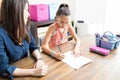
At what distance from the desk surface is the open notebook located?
0.12ft

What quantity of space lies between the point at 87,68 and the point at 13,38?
2.04 feet

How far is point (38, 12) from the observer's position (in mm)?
2518

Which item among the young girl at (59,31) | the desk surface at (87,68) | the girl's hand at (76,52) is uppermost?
the young girl at (59,31)

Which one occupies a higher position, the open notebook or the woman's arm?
the open notebook

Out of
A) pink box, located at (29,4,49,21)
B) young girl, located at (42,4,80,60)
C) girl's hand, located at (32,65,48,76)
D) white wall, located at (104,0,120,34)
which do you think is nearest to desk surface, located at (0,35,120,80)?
girl's hand, located at (32,65,48,76)

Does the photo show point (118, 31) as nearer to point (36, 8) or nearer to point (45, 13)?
point (45, 13)

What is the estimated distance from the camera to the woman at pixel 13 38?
1.03 meters

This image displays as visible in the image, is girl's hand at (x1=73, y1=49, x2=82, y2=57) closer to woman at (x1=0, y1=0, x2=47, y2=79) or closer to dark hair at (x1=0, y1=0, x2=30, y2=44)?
woman at (x1=0, y1=0, x2=47, y2=79)

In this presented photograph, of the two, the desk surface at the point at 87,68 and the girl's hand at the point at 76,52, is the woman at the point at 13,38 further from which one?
the girl's hand at the point at 76,52

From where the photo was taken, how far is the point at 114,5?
3.04m

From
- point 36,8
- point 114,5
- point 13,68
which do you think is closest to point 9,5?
point 13,68

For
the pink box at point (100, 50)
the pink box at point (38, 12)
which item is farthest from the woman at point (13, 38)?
the pink box at point (38, 12)

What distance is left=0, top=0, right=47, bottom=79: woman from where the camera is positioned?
1.03 m

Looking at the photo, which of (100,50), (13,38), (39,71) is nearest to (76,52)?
(100,50)
